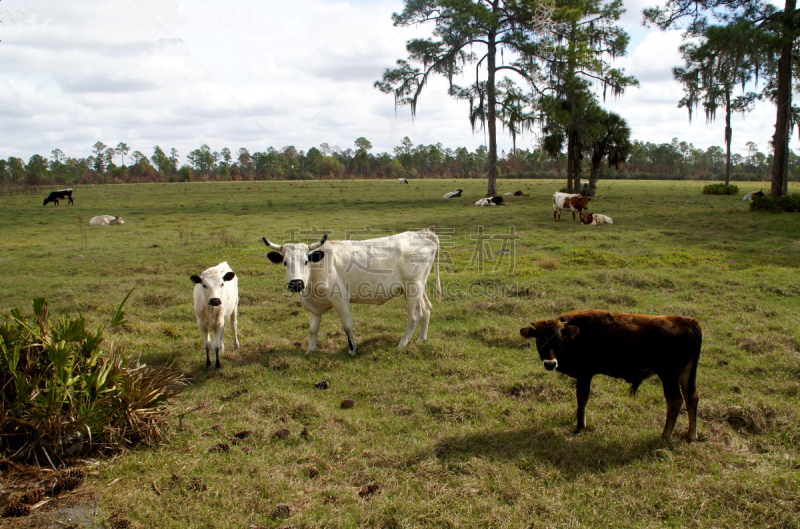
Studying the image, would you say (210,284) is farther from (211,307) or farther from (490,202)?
(490,202)

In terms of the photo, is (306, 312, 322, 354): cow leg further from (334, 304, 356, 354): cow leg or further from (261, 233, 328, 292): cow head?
(261, 233, 328, 292): cow head

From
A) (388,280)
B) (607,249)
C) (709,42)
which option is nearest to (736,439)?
(388,280)

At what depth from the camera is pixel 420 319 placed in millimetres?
7305

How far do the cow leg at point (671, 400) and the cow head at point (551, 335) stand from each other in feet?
2.85

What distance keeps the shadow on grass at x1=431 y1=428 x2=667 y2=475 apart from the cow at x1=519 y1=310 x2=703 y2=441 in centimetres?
20

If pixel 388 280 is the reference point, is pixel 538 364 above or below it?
below

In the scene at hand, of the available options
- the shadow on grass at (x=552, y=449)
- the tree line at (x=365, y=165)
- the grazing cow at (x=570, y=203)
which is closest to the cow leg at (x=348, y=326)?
the shadow on grass at (x=552, y=449)

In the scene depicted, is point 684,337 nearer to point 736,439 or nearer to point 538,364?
point 736,439

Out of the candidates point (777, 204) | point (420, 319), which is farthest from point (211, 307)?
point (777, 204)

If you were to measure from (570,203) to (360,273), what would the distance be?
15.7 metres

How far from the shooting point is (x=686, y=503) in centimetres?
338

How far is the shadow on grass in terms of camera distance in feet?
12.9

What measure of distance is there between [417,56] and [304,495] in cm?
2791

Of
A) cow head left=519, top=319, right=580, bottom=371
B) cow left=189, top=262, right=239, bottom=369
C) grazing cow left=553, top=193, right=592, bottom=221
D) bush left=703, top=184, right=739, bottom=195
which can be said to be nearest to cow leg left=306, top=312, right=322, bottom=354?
cow left=189, top=262, right=239, bottom=369
